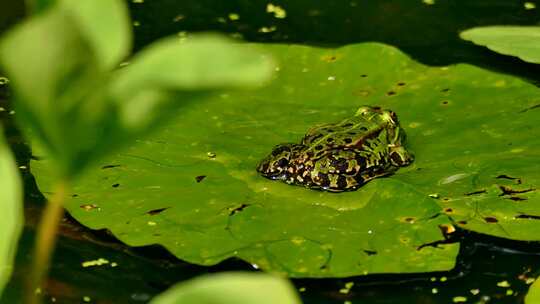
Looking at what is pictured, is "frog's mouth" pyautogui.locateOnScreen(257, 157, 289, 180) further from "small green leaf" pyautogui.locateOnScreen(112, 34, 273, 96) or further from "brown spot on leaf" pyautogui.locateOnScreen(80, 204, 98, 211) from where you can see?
"small green leaf" pyautogui.locateOnScreen(112, 34, 273, 96)

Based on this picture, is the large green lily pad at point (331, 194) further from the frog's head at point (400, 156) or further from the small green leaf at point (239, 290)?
the small green leaf at point (239, 290)

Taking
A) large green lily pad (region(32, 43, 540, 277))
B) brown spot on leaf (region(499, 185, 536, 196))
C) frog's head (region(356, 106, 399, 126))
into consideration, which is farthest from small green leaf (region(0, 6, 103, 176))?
frog's head (region(356, 106, 399, 126))

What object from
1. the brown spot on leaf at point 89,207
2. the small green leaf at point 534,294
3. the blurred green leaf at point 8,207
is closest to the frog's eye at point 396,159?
the small green leaf at point 534,294

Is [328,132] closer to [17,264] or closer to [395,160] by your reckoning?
[395,160]

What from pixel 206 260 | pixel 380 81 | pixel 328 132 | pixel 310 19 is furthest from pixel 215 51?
pixel 310 19

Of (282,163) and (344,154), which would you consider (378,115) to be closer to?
(344,154)

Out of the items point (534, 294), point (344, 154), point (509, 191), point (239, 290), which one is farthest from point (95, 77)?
point (344, 154)
